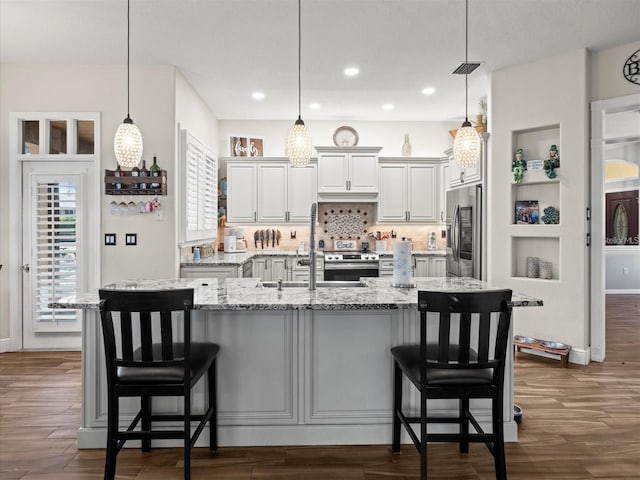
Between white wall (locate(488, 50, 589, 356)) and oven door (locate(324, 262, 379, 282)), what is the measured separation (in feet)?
5.51

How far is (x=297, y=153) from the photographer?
3.01 m

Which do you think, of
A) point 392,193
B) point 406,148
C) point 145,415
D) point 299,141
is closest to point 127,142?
point 299,141

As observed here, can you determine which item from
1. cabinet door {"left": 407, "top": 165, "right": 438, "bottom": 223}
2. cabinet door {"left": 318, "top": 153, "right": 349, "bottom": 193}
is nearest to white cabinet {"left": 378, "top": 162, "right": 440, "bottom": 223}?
cabinet door {"left": 407, "top": 165, "right": 438, "bottom": 223}

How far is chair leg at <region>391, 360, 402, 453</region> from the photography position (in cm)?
240

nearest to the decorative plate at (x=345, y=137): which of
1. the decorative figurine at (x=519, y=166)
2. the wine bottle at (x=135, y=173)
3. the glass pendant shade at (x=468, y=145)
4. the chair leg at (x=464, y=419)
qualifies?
the decorative figurine at (x=519, y=166)

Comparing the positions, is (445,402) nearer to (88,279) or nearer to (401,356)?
(401,356)

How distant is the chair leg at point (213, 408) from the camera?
2396 millimetres

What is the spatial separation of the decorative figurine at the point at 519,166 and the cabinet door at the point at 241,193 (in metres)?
3.41

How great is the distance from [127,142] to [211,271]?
2.07 meters

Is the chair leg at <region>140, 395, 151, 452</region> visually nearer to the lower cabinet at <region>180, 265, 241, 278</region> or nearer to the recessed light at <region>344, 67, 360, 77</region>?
the lower cabinet at <region>180, 265, 241, 278</region>

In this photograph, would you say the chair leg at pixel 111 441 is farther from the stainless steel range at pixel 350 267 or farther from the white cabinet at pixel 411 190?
the white cabinet at pixel 411 190

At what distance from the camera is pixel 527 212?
436 cm

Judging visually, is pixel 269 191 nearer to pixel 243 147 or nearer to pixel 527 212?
pixel 243 147

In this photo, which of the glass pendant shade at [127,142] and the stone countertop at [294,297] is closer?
the stone countertop at [294,297]
